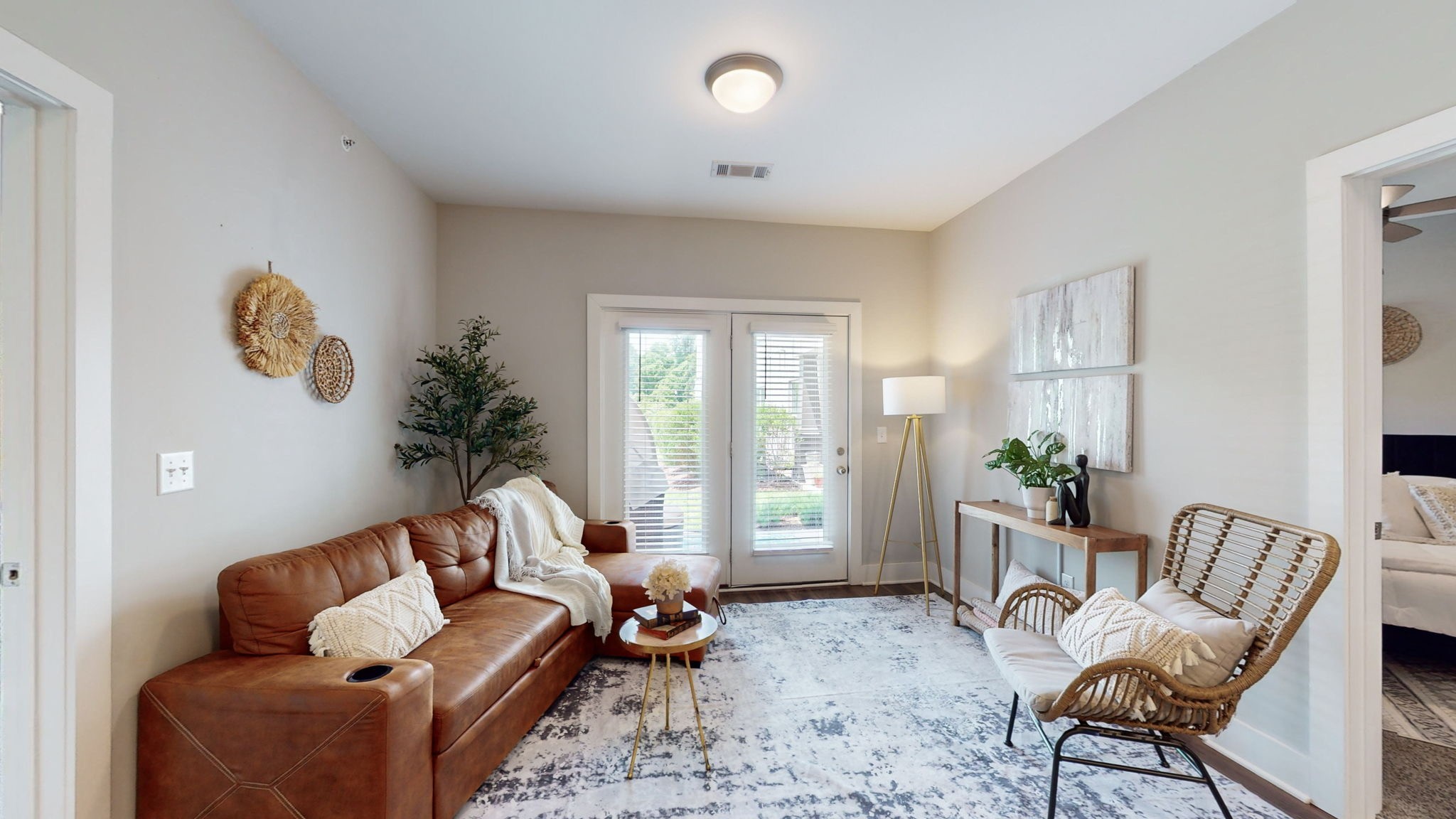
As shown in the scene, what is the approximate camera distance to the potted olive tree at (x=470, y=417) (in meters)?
3.61

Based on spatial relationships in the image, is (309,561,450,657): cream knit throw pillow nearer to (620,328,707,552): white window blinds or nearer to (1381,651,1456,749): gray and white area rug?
(620,328,707,552): white window blinds

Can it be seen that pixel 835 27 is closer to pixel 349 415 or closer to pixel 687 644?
pixel 687 644

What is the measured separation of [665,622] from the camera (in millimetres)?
2369

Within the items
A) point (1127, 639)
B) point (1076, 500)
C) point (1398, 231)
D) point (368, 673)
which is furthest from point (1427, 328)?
point (368, 673)

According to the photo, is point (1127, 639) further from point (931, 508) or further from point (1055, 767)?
point (931, 508)

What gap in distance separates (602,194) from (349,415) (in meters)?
2.06

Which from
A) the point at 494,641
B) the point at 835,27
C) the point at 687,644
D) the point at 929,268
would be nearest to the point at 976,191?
the point at 929,268

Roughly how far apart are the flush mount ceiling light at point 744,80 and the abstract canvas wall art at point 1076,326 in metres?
1.85

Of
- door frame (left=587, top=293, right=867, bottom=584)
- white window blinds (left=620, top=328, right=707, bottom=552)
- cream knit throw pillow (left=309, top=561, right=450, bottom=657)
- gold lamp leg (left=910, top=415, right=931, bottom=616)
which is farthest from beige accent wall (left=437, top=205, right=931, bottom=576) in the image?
cream knit throw pillow (left=309, top=561, right=450, bottom=657)

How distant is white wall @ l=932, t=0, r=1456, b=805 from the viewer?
1920 mm

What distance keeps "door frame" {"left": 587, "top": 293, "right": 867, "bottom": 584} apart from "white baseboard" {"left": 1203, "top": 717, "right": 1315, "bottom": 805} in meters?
2.42

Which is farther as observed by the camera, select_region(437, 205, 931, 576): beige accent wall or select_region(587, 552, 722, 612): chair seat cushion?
select_region(437, 205, 931, 576): beige accent wall

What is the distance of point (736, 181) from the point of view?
3.71 metres

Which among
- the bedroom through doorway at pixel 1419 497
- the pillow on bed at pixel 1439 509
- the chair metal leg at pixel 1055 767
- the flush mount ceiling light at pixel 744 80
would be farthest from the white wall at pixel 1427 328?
the flush mount ceiling light at pixel 744 80
